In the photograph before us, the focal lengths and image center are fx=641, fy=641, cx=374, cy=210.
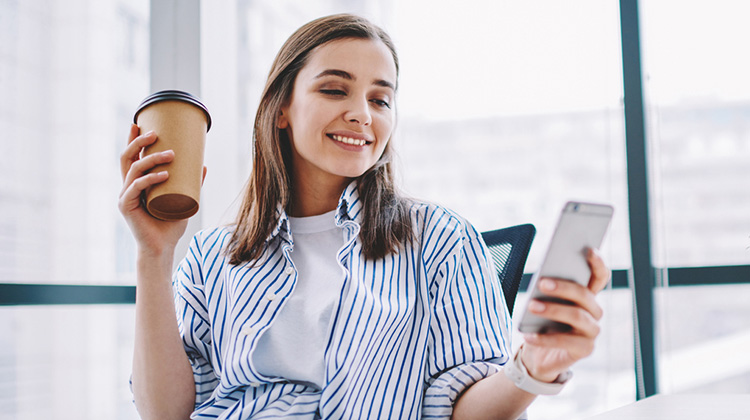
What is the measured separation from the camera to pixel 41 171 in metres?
1.98

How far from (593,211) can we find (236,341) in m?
0.75

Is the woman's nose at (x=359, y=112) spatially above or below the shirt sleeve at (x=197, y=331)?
above

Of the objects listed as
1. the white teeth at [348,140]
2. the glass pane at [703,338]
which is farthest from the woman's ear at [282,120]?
the glass pane at [703,338]

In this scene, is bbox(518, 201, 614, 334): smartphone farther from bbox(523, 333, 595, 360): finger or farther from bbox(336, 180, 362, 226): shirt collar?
bbox(336, 180, 362, 226): shirt collar

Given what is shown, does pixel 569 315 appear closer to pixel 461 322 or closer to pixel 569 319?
pixel 569 319

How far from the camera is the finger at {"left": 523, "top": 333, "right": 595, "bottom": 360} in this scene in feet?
2.56

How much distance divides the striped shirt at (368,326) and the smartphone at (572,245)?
0.41 metres

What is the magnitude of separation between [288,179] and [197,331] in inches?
15.5

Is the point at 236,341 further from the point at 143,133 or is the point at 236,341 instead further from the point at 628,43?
the point at 628,43

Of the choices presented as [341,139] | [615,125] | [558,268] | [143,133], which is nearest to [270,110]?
[341,139]

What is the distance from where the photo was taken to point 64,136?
81.7 inches

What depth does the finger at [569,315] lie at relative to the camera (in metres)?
0.75

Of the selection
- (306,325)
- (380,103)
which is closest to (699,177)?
(380,103)

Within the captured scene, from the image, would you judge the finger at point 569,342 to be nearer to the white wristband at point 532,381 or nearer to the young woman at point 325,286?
the white wristband at point 532,381
